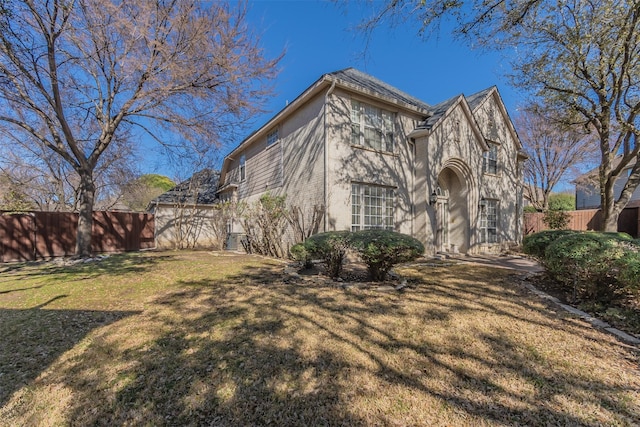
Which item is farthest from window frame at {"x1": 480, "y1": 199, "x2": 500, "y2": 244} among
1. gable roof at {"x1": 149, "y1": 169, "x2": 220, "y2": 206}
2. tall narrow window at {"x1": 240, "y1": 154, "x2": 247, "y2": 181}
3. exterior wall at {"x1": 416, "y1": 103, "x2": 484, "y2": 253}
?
gable roof at {"x1": 149, "y1": 169, "x2": 220, "y2": 206}

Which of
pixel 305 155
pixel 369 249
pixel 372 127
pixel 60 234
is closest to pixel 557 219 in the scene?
pixel 372 127

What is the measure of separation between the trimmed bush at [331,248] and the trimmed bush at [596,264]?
4153 mm

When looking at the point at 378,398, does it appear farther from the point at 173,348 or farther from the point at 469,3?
the point at 469,3

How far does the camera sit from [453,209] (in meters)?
13.4

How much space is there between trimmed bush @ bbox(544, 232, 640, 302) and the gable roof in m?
17.7

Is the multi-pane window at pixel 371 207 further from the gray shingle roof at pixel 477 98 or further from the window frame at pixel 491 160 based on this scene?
the gray shingle roof at pixel 477 98

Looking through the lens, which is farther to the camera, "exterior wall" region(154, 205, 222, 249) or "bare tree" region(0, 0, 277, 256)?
"exterior wall" region(154, 205, 222, 249)

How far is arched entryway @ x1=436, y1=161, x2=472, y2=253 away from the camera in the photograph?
1245 cm

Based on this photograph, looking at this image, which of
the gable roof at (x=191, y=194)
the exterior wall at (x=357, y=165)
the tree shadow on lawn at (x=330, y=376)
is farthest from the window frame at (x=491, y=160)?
the gable roof at (x=191, y=194)

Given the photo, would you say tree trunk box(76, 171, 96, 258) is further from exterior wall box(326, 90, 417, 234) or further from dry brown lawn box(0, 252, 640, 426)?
exterior wall box(326, 90, 417, 234)

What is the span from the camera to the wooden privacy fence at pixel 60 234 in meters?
12.1

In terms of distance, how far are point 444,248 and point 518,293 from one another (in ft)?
22.8

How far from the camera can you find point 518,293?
19.3 ft

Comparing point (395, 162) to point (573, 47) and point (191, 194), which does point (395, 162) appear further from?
point (191, 194)
